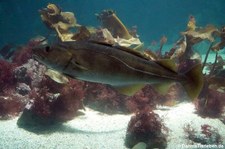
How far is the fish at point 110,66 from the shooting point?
8.38 feet

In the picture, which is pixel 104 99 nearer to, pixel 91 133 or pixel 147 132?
pixel 91 133

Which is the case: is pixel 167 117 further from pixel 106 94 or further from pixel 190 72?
pixel 190 72

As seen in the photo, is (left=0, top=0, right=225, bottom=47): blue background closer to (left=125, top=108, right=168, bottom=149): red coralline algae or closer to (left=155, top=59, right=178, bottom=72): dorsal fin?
(left=125, top=108, right=168, bottom=149): red coralline algae

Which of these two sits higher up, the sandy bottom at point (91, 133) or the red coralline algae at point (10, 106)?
the red coralline algae at point (10, 106)

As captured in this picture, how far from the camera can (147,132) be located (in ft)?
19.5

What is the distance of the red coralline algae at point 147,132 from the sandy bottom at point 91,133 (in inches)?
7.4

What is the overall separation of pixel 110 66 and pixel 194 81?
0.94 m

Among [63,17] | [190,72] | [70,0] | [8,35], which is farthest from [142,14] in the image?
[190,72]

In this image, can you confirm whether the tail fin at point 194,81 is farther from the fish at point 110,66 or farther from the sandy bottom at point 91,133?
the sandy bottom at point 91,133

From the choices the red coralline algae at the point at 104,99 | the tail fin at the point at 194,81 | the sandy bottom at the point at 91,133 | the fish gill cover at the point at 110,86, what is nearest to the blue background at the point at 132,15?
the fish gill cover at the point at 110,86

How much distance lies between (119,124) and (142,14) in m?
45.4

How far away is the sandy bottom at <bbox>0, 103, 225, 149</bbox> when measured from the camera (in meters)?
5.56

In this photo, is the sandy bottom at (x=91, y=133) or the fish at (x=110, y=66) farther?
the sandy bottom at (x=91, y=133)

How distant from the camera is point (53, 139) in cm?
579
